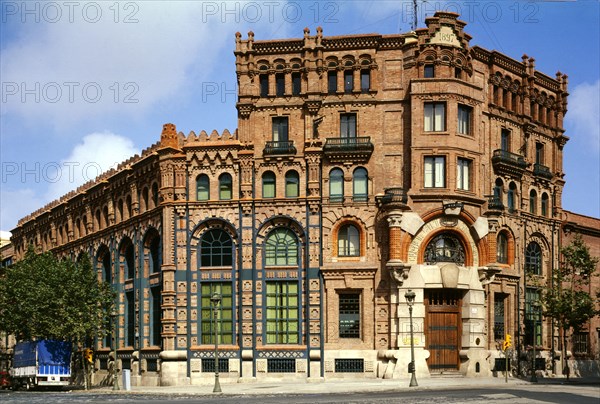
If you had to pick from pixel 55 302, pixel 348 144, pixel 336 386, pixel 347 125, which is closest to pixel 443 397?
pixel 336 386

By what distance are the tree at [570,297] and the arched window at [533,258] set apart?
1.26 meters

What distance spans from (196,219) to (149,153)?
720 centimetres

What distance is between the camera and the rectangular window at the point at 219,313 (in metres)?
59.4

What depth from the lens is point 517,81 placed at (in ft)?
211

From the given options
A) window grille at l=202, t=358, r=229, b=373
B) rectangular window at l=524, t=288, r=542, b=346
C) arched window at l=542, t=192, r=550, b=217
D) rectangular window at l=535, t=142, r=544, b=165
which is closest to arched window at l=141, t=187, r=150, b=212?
window grille at l=202, t=358, r=229, b=373

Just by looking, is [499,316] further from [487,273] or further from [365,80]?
[365,80]

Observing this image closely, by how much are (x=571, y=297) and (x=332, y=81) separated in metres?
20.8

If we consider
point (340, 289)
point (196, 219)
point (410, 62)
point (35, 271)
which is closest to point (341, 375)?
point (340, 289)

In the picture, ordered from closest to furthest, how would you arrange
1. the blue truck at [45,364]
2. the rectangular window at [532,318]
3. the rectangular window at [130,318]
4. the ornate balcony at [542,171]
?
the blue truck at [45,364], the rectangular window at [532,318], the ornate balcony at [542,171], the rectangular window at [130,318]

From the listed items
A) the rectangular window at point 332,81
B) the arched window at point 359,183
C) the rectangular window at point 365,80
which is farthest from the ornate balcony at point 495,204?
the rectangular window at point 332,81

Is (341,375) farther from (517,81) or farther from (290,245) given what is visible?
(517,81)

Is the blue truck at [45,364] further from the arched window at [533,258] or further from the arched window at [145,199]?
the arched window at [533,258]

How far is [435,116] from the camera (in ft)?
191

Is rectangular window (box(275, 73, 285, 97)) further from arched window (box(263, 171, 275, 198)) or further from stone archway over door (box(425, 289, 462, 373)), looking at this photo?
stone archway over door (box(425, 289, 462, 373))
